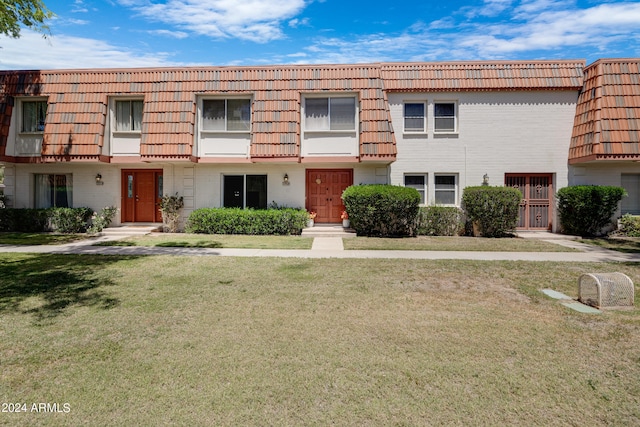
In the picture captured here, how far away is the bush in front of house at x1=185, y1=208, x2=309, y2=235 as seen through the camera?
14969mm

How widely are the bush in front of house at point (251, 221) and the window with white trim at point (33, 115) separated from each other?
8.32 metres

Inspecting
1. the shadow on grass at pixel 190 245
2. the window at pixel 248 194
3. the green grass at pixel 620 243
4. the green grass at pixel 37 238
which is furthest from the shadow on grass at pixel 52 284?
the green grass at pixel 620 243

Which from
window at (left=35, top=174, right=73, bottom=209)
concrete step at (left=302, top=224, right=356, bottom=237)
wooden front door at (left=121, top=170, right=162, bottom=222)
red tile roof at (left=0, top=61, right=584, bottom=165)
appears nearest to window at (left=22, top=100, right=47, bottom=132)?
red tile roof at (left=0, top=61, right=584, bottom=165)

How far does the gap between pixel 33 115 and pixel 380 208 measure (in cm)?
1561

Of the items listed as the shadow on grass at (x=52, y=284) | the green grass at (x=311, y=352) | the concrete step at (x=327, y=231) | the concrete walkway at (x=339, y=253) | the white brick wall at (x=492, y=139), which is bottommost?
the green grass at (x=311, y=352)

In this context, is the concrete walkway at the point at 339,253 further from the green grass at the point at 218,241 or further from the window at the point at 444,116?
the window at the point at 444,116

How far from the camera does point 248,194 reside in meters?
16.5

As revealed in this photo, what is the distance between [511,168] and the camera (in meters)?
15.9

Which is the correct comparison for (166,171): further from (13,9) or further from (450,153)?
(450,153)

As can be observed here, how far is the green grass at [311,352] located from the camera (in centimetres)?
329

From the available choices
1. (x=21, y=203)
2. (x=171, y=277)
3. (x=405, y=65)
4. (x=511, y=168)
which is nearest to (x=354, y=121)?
(x=405, y=65)

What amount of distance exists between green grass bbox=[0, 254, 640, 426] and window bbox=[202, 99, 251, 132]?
9.84m

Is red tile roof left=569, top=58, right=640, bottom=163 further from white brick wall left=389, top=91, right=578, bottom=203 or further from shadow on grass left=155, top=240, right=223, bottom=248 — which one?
shadow on grass left=155, top=240, right=223, bottom=248

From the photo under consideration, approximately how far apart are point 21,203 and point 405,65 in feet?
58.6
